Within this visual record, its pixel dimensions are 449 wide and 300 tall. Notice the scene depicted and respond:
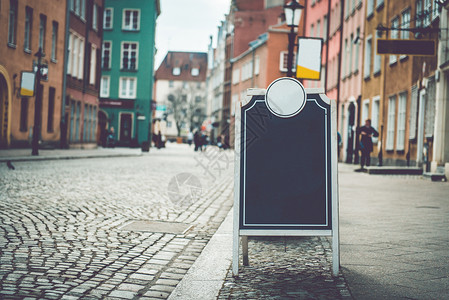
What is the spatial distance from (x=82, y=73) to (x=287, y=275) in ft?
132

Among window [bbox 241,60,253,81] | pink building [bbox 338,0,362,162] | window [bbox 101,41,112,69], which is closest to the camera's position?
pink building [bbox 338,0,362,162]

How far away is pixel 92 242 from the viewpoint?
22.0 ft

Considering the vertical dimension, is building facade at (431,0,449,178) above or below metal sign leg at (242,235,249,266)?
above

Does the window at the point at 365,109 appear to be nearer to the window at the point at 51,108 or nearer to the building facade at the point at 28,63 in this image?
the building facade at the point at 28,63

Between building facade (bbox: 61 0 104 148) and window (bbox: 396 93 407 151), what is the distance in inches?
702

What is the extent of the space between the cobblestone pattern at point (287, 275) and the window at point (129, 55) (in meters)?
60.5

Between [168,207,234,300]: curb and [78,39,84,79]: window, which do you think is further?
[78,39,84,79]: window

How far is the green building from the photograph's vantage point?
2564 inches

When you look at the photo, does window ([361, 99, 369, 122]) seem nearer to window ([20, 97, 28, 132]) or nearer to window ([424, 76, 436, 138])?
window ([424, 76, 436, 138])

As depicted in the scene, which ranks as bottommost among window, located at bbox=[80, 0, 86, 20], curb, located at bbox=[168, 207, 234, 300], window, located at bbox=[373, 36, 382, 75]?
curb, located at bbox=[168, 207, 234, 300]

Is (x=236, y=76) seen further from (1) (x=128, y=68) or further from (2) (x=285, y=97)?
(2) (x=285, y=97)

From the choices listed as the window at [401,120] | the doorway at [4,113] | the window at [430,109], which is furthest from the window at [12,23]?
the window at [430,109]

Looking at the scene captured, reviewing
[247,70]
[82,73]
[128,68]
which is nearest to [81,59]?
[82,73]

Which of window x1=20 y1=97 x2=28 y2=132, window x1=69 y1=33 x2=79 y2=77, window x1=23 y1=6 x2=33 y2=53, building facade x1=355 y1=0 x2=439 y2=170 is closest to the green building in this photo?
window x1=69 y1=33 x2=79 y2=77
